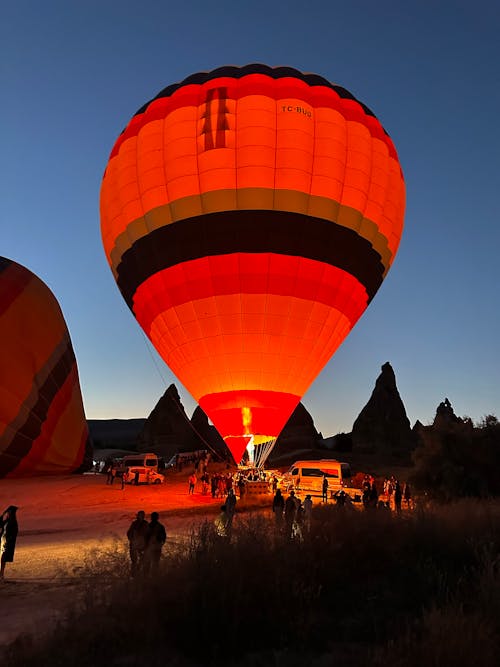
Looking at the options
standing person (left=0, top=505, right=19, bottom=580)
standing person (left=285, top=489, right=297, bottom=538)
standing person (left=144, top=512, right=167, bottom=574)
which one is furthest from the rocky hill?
standing person (left=144, top=512, right=167, bottom=574)

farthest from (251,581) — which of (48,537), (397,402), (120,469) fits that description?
(397,402)

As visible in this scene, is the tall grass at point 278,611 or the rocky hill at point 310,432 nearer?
the tall grass at point 278,611

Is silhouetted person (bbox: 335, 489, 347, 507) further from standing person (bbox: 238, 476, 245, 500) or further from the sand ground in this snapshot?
standing person (bbox: 238, 476, 245, 500)

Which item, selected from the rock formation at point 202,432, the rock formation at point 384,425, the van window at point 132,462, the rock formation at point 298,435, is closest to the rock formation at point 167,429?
the rock formation at point 202,432

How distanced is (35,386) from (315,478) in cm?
1019

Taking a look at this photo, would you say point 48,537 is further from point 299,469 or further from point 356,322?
point 356,322

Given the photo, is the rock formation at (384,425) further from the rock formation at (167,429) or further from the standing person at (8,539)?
the standing person at (8,539)

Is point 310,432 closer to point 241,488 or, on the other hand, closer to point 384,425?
point 384,425

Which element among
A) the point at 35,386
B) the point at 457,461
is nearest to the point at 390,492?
the point at 457,461

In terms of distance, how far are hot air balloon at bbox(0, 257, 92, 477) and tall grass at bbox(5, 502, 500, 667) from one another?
11.3 meters

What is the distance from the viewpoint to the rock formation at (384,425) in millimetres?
48188

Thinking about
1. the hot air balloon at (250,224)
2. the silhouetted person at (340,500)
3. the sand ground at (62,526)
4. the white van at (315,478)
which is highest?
the hot air balloon at (250,224)

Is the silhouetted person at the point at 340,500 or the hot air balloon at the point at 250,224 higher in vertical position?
the hot air balloon at the point at 250,224

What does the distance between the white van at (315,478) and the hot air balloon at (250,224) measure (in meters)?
1.66
